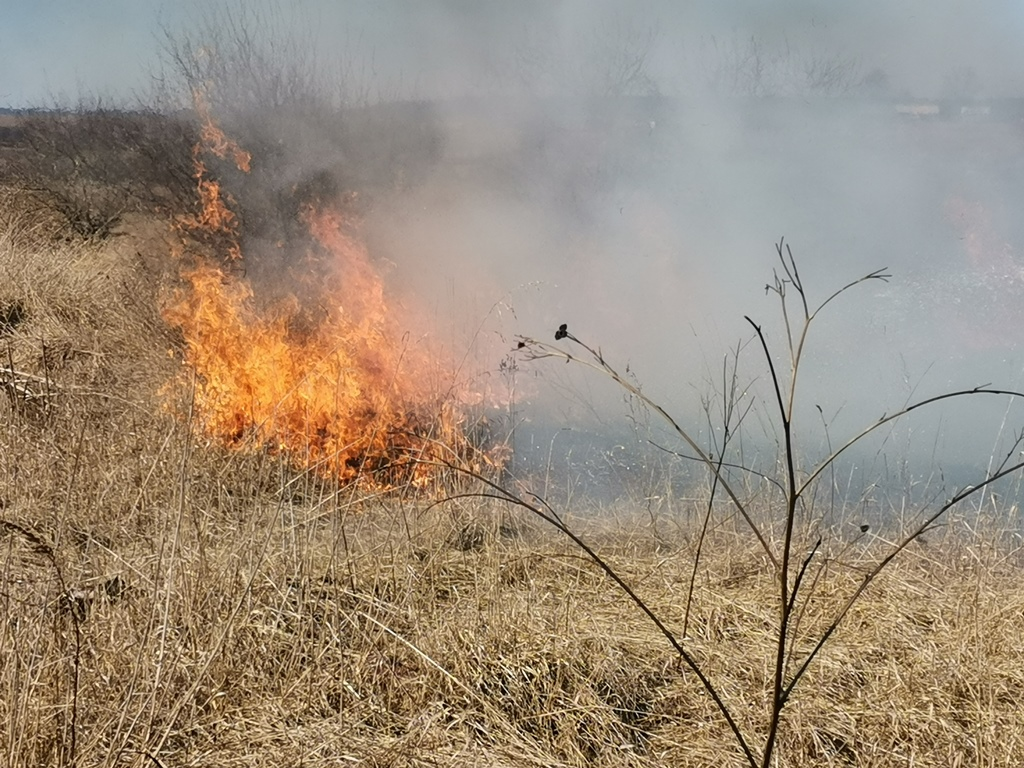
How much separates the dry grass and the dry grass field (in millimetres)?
12

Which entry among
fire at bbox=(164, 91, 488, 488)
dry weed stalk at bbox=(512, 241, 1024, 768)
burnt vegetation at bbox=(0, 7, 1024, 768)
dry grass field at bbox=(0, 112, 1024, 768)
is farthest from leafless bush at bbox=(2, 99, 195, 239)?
dry weed stalk at bbox=(512, 241, 1024, 768)

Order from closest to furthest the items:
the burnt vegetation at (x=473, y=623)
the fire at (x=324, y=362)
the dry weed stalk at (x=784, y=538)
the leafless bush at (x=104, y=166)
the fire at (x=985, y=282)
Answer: the dry weed stalk at (x=784, y=538), the burnt vegetation at (x=473, y=623), the fire at (x=324, y=362), the fire at (x=985, y=282), the leafless bush at (x=104, y=166)

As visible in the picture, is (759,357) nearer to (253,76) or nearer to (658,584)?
(658,584)

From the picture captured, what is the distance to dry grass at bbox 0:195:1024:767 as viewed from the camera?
232 centimetres

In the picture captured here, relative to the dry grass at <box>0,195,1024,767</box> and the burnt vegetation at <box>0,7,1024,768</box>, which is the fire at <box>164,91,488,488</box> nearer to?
the burnt vegetation at <box>0,7,1024,768</box>

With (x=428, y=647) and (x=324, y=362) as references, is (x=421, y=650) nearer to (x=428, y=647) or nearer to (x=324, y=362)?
(x=428, y=647)

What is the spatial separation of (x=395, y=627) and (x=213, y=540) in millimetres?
1209

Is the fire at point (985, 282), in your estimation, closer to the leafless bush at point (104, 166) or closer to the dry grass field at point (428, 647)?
Result: the dry grass field at point (428, 647)

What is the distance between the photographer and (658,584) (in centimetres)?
394

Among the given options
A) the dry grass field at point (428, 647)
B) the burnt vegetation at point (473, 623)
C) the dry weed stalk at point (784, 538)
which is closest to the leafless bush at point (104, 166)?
the burnt vegetation at point (473, 623)

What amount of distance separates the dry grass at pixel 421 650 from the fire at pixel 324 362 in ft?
6.31

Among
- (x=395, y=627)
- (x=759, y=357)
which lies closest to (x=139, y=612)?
(x=395, y=627)

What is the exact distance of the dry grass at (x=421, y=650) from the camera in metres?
2.32

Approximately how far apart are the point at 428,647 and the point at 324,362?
4.59 meters
